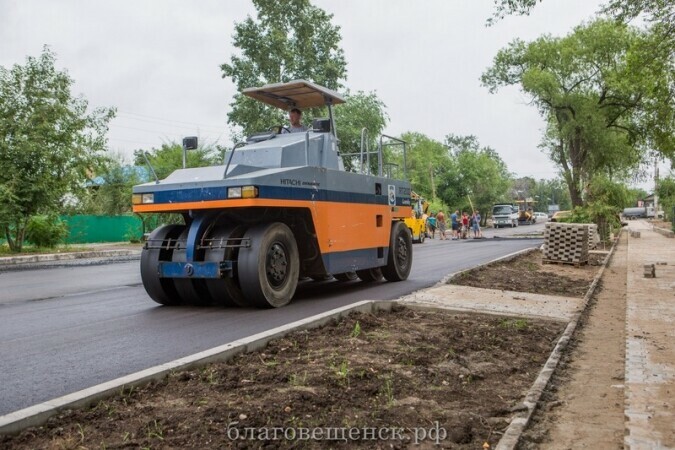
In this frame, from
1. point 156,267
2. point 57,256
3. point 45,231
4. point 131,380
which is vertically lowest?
point 131,380

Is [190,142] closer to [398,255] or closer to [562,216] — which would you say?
[398,255]

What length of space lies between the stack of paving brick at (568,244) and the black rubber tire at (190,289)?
11.2 metres

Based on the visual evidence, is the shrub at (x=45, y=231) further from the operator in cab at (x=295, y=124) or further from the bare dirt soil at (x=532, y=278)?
the bare dirt soil at (x=532, y=278)

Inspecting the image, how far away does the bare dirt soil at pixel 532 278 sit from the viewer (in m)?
11.0

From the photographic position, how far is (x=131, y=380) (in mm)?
4180

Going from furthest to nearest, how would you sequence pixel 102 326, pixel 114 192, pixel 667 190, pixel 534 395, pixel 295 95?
pixel 667 190 < pixel 114 192 < pixel 295 95 < pixel 102 326 < pixel 534 395

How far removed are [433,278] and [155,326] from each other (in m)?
6.58

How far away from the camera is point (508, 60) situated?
37.4 m

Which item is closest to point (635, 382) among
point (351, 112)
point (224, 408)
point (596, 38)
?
point (224, 408)

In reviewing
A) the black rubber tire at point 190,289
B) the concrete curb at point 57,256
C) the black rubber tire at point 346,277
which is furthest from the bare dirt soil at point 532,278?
the concrete curb at point 57,256

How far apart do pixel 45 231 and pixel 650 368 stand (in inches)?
909

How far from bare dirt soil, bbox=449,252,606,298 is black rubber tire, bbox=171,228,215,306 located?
170 inches

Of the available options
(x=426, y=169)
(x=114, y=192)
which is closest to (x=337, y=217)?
(x=114, y=192)

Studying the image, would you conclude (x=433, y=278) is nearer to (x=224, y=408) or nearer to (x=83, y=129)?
(x=224, y=408)
